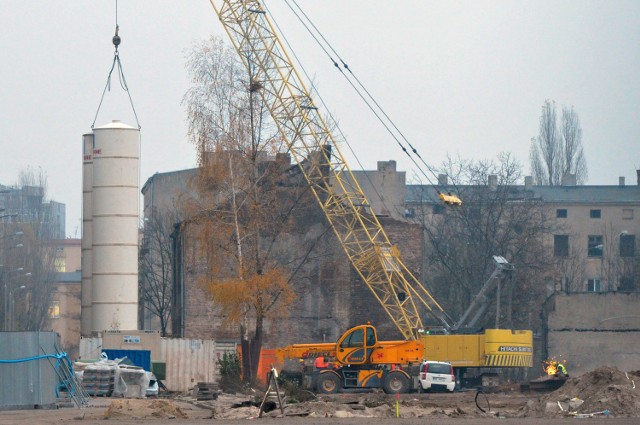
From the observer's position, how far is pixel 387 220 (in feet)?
203

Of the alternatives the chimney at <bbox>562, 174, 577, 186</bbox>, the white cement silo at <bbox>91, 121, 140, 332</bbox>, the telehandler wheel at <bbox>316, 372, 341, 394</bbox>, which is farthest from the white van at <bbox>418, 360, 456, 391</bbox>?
the chimney at <bbox>562, 174, 577, 186</bbox>

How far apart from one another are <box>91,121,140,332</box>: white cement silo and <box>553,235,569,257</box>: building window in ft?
162

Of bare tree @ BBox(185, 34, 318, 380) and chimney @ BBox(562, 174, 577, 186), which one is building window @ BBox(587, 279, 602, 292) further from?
bare tree @ BBox(185, 34, 318, 380)

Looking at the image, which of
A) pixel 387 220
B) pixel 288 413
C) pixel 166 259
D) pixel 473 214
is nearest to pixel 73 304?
pixel 166 259

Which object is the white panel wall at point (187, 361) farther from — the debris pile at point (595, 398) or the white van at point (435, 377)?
the debris pile at point (595, 398)

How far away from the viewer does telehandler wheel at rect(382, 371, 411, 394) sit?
45.4 metres

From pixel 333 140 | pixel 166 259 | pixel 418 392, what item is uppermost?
pixel 333 140

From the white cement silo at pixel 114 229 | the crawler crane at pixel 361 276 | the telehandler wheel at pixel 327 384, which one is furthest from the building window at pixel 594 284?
the white cement silo at pixel 114 229

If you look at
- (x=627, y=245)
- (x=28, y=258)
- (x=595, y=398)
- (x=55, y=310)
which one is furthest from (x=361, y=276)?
(x=55, y=310)

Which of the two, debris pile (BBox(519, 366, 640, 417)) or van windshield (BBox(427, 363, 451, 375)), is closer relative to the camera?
debris pile (BBox(519, 366, 640, 417))

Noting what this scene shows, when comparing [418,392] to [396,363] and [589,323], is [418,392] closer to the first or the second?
[396,363]

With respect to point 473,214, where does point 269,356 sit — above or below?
below

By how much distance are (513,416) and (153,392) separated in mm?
16040

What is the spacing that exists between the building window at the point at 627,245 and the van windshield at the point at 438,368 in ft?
160
